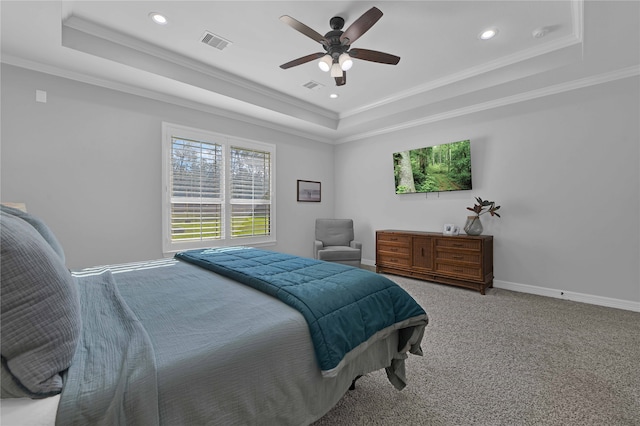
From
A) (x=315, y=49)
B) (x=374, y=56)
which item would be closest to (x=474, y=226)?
(x=374, y=56)

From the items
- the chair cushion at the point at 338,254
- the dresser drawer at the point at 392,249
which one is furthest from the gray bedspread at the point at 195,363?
the dresser drawer at the point at 392,249

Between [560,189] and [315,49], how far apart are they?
3.53 m

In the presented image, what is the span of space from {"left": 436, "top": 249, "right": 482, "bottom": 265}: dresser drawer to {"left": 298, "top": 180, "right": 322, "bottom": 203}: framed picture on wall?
264cm

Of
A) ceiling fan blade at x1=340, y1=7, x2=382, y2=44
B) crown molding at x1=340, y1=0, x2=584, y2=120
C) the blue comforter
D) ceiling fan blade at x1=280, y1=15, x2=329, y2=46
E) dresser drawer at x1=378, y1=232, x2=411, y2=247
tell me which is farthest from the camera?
dresser drawer at x1=378, y1=232, x2=411, y2=247

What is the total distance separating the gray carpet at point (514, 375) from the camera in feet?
5.11

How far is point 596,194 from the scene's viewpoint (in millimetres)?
3297

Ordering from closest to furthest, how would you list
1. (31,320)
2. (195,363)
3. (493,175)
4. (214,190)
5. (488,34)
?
(31,320) → (195,363) → (488,34) → (493,175) → (214,190)

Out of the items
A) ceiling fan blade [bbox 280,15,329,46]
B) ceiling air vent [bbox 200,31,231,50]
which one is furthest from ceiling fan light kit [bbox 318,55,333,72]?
ceiling air vent [bbox 200,31,231,50]

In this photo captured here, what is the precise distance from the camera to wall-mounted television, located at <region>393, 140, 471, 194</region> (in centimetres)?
421

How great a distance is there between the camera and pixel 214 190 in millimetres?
4281

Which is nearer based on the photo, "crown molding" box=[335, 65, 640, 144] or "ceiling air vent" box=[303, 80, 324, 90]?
"crown molding" box=[335, 65, 640, 144]

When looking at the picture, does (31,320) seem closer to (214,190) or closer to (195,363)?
(195,363)

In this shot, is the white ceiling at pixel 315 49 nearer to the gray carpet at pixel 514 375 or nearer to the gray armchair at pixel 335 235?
the gray armchair at pixel 335 235

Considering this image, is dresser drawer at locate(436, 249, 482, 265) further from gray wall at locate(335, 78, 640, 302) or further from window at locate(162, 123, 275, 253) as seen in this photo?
window at locate(162, 123, 275, 253)
